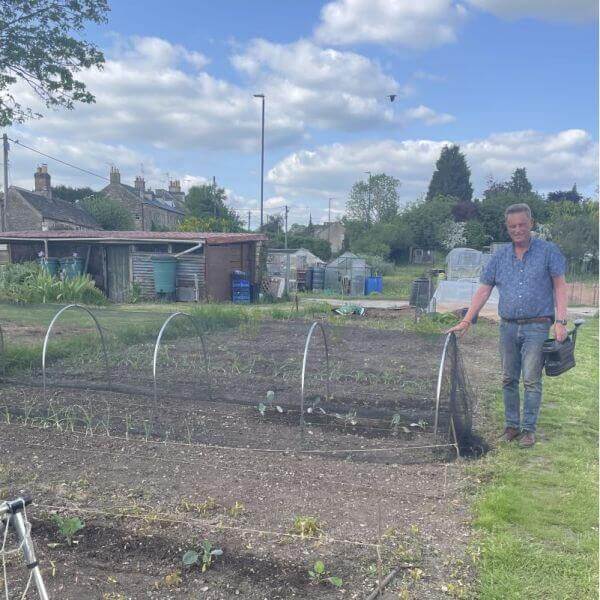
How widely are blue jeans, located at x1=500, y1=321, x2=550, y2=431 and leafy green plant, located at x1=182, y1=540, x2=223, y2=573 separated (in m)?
2.62

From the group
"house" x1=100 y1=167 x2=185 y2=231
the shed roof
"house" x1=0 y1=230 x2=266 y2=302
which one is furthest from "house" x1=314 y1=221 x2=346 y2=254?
the shed roof

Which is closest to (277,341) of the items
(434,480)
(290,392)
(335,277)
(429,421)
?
(290,392)

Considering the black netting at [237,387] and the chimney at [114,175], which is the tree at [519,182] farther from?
the black netting at [237,387]

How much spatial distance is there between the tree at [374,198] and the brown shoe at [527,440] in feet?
188

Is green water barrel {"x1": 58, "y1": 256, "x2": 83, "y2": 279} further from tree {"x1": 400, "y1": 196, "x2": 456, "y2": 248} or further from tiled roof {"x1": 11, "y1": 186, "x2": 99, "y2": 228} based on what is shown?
tree {"x1": 400, "y1": 196, "x2": 456, "y2": 248}

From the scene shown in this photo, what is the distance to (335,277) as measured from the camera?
2755cm

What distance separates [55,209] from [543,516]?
37.9 meters

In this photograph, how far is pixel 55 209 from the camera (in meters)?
36.2

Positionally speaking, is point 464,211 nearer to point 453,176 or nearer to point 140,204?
point 453,176

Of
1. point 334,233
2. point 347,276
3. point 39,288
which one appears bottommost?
point 39,288

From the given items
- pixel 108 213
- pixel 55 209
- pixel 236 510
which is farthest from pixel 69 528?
pixel 108 213

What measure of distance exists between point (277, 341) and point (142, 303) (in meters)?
10.3

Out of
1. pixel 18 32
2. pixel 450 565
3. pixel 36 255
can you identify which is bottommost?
pixel 450 565

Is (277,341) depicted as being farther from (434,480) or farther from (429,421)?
(434,480)
